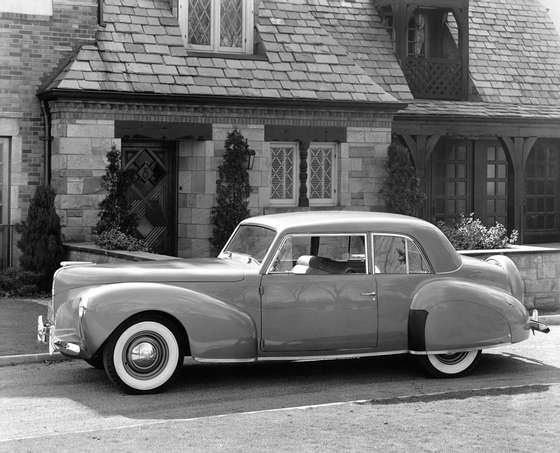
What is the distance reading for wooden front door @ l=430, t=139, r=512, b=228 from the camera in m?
20.7

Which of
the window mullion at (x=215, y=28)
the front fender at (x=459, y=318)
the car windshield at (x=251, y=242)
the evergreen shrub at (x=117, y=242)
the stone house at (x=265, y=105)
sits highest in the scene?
the window mullion at (x=215, y=28)

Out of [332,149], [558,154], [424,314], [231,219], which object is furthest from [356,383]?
[558,154]

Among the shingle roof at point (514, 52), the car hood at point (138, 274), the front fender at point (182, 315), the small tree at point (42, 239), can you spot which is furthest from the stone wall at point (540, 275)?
the shingle roof at point (514, 52)

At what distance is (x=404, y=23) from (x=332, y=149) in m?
3.80

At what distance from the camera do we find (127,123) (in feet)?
52.4

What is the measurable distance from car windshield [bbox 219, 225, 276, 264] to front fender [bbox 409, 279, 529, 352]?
4.53 ft

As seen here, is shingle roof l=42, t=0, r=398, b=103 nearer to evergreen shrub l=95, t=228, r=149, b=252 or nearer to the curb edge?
evergreen shrub l=95, t=228, r=149, b=252

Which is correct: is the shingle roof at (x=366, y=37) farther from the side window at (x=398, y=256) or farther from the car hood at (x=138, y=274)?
the car hood at (x=138, y=274)

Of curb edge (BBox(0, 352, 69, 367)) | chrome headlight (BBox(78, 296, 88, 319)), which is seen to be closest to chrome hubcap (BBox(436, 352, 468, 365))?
chrome headlight (BBox(78, 296, 88, 319))

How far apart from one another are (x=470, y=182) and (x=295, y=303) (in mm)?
12747

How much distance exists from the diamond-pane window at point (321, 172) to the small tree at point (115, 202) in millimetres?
3441

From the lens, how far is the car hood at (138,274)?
28.6 ft

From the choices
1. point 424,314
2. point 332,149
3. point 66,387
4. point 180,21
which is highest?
point 180,21

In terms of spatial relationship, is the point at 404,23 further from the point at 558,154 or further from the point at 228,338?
the point at 228,338
